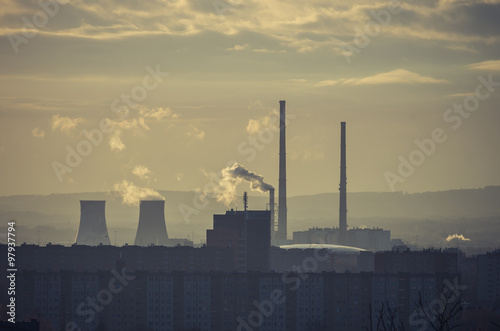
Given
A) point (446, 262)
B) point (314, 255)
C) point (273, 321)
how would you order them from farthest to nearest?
1. point (314, 255)
2. point (446, 262)
3. point (273, 321)

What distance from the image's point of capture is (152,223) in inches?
4158

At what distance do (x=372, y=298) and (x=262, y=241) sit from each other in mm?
26362

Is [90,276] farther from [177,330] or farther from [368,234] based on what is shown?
[368,234]

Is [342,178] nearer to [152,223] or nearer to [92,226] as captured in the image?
[152,223]

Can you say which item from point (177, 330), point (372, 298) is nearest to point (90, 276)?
point (177, 330)

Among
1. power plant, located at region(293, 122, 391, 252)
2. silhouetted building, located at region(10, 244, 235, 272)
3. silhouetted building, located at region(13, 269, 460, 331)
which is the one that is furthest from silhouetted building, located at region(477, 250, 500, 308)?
power plant, located at region(293, 122, 391, 252)

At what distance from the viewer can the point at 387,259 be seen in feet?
266

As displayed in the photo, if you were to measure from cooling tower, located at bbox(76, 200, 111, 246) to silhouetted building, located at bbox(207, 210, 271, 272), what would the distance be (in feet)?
56.9

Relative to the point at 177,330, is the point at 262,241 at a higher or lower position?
higher

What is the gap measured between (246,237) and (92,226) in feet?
71.6

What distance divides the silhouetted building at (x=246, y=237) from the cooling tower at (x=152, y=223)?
53.0ft

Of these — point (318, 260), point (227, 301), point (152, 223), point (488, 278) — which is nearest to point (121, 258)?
point (227, 301)

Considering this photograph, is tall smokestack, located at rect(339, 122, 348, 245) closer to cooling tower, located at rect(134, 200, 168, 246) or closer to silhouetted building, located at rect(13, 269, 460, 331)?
cooling tower, located at rect(134, 200, 168, 246)

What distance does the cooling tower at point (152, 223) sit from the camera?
10506 cm
